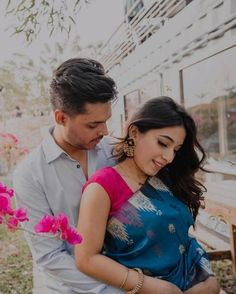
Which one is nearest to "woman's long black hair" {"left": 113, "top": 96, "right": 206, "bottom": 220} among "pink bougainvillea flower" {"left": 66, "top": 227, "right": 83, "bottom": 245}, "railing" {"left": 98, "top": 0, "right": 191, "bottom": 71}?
"pink bougainvillea flower" {"left": 66, "top": 227, "right": 83, "bottom": 245}

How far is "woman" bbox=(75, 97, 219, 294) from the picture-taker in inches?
52.9

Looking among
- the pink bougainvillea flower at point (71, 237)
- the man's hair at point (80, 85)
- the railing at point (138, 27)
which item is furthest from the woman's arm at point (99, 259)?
the railing at point (138, 27)

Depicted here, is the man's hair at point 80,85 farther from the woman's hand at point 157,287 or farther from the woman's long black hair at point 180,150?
the woman's hand at point 157,287

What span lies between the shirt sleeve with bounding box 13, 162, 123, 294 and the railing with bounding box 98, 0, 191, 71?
3.71 metres

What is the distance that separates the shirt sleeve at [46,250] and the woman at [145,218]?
40 millimetres

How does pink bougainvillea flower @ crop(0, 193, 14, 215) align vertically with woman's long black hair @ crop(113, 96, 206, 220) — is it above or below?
below

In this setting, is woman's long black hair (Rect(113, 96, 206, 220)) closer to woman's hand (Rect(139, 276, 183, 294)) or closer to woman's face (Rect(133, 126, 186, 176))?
woman's face (Rect(133, 126, 186, 176))

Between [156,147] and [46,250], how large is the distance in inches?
19.7

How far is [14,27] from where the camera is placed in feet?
7.85

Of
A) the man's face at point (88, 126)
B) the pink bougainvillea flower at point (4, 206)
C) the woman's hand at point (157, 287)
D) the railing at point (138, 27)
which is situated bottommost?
the woman's hand at point (157, 287)

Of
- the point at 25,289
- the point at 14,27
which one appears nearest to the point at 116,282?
the point at 14,27

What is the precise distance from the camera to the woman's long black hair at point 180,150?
1.49m

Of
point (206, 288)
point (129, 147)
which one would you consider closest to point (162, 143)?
point (129, 147)

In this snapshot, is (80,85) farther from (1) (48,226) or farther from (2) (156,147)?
(1) (48,226)
